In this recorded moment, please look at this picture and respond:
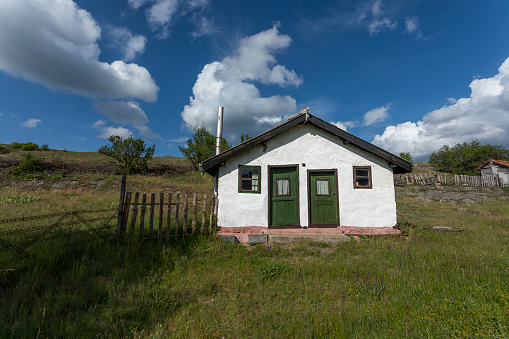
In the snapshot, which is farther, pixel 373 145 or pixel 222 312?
pixel 373 145

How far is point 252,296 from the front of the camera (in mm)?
4102

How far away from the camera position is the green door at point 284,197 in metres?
8.41

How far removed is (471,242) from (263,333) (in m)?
7.93

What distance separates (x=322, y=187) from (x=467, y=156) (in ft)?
163

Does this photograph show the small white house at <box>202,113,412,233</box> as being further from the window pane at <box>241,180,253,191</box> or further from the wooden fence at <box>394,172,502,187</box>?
the wooden fence at <box>394,172,502,187</box>

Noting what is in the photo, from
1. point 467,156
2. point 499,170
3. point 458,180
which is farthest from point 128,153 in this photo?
point 467,156

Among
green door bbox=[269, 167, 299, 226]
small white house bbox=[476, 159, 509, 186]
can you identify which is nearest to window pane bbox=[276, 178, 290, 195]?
green door bbox=[269, 167, 299, 226]

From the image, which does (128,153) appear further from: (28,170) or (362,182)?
(362,182)

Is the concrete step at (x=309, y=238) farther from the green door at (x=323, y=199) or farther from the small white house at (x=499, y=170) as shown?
the small white house at (x=499, y=170)

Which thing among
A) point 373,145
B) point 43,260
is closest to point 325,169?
point 373,145

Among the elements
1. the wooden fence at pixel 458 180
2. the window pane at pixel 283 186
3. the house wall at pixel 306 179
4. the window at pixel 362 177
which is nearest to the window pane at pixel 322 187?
the house wall at pixel 306 179

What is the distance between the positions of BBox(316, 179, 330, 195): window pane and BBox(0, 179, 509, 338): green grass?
2.67 m

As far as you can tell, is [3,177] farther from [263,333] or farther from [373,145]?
[373,145]

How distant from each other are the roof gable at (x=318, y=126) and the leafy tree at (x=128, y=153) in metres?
25.0
